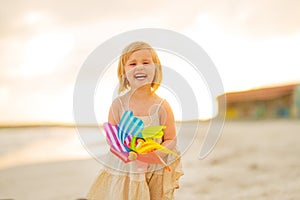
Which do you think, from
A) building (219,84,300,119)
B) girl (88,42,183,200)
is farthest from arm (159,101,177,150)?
building (219,84,300,119)

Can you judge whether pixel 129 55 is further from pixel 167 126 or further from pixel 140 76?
pixel 167 126

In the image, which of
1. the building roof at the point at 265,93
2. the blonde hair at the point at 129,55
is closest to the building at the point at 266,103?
the building roof at the point at 265,93

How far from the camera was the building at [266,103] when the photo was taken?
3.85 metres

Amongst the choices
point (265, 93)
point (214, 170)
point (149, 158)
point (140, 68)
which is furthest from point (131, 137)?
point (265, 93)

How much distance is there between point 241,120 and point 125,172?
10.8 feet

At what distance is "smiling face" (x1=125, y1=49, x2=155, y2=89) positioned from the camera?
36.5 inches

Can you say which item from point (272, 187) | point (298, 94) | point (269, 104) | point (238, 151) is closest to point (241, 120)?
point (269, 104)

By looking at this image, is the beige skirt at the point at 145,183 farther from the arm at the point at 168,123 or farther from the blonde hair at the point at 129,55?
the blonde hair at the point at 129,55

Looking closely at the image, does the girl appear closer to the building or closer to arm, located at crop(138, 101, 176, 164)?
arm, located at crop(138, 101, 176, 164)

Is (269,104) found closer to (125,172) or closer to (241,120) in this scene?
(241,120)

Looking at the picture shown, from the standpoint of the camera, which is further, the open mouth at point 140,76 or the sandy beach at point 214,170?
the sandy beach at point 214,170

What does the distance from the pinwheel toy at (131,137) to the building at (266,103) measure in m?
3.01

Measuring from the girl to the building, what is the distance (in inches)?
115

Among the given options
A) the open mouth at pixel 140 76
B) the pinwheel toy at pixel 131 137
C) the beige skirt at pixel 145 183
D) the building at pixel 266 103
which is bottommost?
the beige skirt at pixel 145 183
